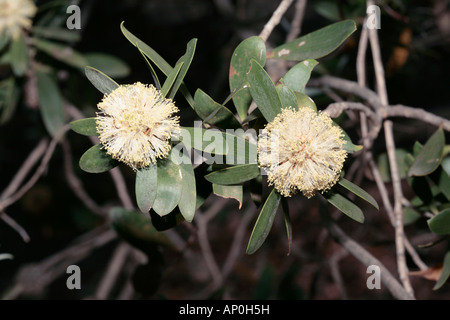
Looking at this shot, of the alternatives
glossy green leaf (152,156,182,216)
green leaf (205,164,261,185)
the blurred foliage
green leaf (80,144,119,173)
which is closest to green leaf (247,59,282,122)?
the blurred foliage

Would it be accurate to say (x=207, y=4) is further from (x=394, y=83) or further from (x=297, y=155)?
(x=297, y=155)

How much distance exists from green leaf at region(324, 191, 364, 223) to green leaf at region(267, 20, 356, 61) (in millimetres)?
320

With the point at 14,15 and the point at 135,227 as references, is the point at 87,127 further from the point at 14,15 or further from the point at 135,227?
the point at 14,15

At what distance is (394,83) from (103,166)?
A: 1249 millimetres

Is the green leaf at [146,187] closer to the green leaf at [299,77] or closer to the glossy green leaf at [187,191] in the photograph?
the glossy green leaf at [187,191]

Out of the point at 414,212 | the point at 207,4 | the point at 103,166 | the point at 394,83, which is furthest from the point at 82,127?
the point at 207,4

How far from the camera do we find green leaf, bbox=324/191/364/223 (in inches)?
30.2

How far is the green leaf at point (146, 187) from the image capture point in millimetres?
753

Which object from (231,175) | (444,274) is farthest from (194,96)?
(444,274)

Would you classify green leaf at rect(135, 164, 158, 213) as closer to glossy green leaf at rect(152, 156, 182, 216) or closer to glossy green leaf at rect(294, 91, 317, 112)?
glossy green leaf at rect(152, 156, 182, 216)

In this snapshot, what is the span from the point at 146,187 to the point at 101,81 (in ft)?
0.75

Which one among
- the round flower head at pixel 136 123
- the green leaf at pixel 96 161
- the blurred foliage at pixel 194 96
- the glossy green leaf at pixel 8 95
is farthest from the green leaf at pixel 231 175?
the glossy green leaf at pixel 8 95

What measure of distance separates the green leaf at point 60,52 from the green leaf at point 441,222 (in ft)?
4.06

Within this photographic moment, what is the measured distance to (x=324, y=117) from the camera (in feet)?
2.45
